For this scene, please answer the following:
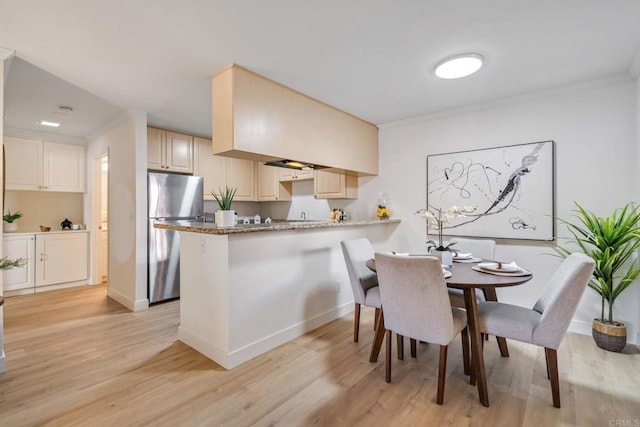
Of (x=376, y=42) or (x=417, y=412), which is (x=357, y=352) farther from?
(x=376, y=42)

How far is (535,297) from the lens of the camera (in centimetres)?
304

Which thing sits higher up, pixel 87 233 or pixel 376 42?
pixel 376 42

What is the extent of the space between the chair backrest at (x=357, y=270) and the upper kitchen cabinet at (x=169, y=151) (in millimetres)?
2919

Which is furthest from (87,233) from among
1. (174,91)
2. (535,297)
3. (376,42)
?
(535,297)

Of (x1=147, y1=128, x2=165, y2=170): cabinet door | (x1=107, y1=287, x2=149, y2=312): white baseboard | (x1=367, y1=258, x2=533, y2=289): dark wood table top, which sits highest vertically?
(x1=147, y1=128, x2=165, y2=170): cabinet door

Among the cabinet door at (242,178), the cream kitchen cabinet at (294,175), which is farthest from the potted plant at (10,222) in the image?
the cream kitchen cabinet at (294,175)

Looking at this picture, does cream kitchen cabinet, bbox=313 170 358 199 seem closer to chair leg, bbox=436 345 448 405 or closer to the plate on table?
the plate on table

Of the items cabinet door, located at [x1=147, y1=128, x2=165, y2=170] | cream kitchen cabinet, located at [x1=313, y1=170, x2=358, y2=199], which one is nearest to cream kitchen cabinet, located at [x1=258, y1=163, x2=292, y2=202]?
cream kitchen cabinet, located at [x1=313, y1=170, x2=358, y2=199]

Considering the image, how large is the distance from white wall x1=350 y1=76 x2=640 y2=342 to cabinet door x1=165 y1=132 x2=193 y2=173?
324 cm

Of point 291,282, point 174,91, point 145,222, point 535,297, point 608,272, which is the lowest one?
point 535,297

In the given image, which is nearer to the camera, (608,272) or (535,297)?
(608,272)

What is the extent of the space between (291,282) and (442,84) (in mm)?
2323

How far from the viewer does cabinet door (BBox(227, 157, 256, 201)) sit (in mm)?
4953

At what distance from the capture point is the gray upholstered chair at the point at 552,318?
1652 millimetres
